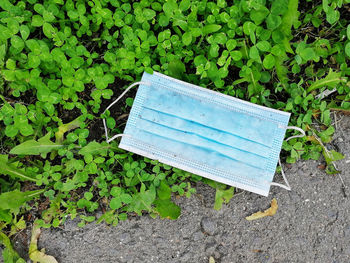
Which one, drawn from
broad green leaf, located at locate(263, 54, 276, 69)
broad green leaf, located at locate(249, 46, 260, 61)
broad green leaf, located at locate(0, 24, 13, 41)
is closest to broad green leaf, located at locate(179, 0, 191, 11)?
broad green leaf, located at locate(249, 46, 260, 61)

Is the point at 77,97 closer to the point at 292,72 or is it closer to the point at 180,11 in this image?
the point at 180,11

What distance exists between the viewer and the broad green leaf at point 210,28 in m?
2.33

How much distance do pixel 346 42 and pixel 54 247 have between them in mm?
2681

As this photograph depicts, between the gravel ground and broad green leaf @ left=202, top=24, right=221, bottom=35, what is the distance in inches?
44.6

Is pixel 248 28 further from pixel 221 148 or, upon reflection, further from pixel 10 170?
pixel 10 170

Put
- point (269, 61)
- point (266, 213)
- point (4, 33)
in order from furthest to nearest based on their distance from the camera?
point (266, 213), point (269, 61), point (4, 33)

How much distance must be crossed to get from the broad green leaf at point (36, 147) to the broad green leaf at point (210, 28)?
1.34m

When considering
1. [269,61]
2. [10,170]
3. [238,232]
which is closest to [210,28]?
[269,61]

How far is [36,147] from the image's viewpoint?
92.4 inches

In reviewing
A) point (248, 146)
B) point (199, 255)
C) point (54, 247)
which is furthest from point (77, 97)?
point (199, 255)

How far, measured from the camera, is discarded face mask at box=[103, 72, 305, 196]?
2.30 metres

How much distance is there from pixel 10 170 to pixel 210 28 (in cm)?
174

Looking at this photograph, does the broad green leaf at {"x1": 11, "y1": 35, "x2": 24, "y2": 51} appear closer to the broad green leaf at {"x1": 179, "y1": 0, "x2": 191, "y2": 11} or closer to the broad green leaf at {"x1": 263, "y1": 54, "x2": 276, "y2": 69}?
the broad green leaf at {"x1": 179, "y1": 0, "x2": 191, "y2": 11}

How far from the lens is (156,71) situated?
95.1 inches
